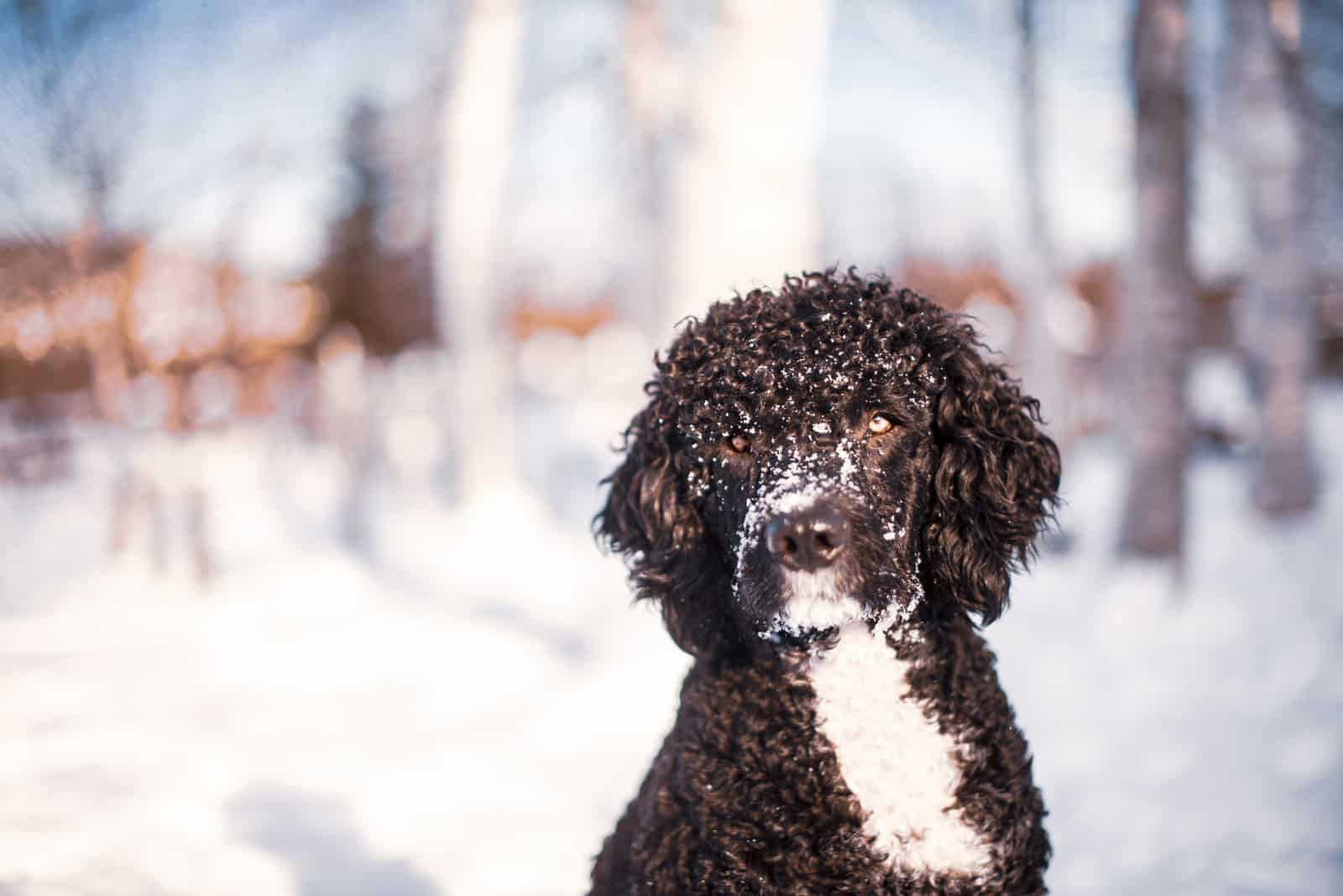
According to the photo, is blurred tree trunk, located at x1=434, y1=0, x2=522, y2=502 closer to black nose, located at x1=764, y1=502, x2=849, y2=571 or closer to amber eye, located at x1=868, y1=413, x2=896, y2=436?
amber eye, located at x1=868, y1=413, x2=896, y2=436

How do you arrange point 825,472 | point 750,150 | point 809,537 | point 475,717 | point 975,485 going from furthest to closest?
1. point 475,717
2. point 750,150
3. point 975,485
4. point 825,472
5. point 809,537

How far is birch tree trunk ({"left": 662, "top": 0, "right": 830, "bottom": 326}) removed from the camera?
415 cm

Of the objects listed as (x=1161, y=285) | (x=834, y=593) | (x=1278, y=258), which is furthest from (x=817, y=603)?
(x=1278, y=258)

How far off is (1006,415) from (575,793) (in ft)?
8.28

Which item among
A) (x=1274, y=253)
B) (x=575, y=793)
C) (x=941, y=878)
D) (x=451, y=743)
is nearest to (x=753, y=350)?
(x=941, y=878)

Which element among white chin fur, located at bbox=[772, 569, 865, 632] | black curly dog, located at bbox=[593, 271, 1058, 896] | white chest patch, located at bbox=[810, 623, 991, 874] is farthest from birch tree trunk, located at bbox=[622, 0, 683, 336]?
white chin fur, located at bbox=[772, 569, 865, 632]

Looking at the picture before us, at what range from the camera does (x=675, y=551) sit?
2.09m

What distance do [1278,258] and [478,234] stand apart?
794 centimetres

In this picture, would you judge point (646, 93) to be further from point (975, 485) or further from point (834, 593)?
point (834, 593)

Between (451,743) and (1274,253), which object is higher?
(1274,253)

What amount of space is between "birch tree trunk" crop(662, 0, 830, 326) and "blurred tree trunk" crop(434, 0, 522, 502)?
15.6 feet

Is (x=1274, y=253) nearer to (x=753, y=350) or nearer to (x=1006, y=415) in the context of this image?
(x=1006, y=415)

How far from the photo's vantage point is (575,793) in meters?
3.58

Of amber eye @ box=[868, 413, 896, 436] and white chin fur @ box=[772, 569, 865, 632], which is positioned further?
amber eye @ box=[868, 413, 896, 436]
